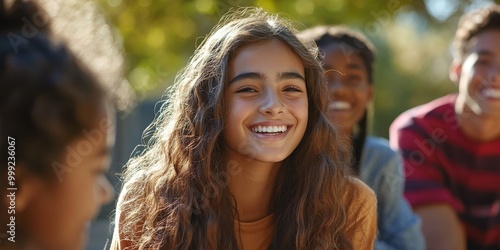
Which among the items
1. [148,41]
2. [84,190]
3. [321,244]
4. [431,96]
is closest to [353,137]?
[321,244]

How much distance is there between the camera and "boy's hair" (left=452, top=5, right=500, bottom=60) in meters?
4.27

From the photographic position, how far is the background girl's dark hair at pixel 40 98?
149 cm

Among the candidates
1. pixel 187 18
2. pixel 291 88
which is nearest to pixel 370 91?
pixel 291 88

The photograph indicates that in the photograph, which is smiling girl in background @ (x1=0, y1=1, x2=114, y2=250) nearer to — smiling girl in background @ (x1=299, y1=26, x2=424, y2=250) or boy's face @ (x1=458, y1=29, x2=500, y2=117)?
smiling girl in background @ (x1=299, y1=26, x2=424, y2=250)

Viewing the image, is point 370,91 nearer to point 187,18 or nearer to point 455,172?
point 455,172

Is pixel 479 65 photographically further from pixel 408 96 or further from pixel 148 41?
pixel 408 96

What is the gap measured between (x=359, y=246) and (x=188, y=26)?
3585 mm

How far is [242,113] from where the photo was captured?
286 centimetres

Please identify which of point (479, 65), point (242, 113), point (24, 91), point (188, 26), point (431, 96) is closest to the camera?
point (24, 91)

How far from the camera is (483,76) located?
4.13 meters

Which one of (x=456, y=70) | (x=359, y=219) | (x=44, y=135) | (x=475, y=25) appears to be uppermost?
(x=475, y=25)

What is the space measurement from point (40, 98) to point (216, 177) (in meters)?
1.45

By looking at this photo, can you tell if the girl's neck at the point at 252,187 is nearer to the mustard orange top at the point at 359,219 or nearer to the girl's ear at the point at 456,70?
the mustard orange top at the point at 359,219

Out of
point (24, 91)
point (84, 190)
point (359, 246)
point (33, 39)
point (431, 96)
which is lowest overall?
point (359, 246)
